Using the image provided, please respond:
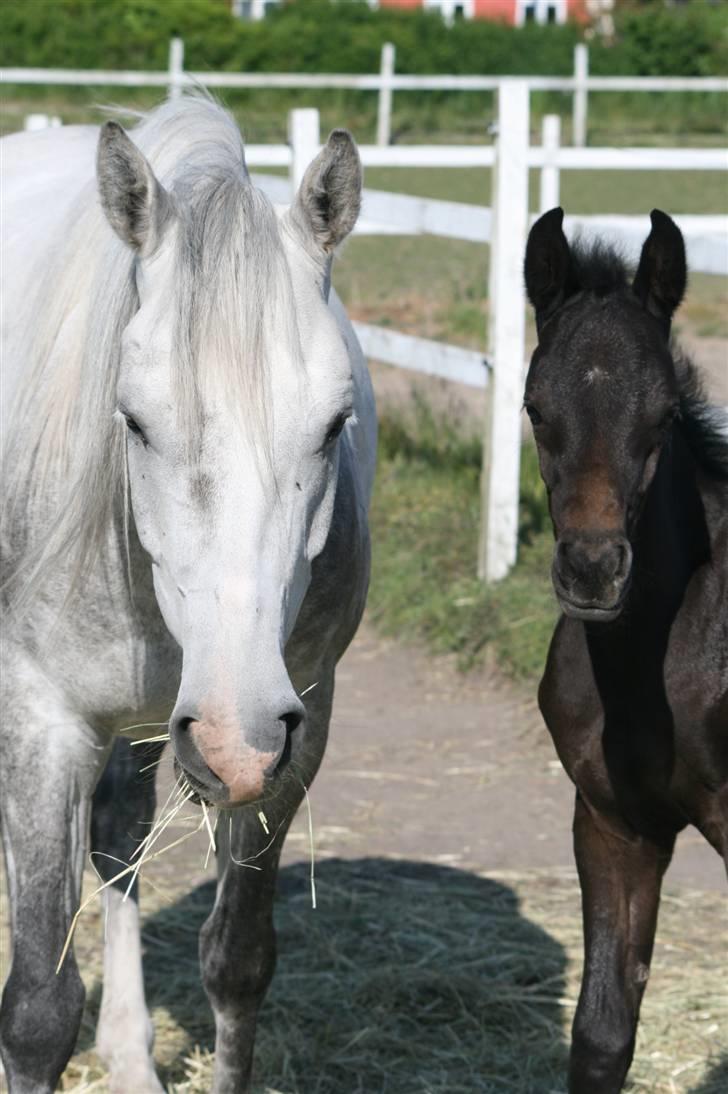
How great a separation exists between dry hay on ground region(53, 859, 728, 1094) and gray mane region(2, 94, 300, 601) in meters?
1.42

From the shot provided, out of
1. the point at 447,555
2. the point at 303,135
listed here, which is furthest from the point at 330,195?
the point at 303,135

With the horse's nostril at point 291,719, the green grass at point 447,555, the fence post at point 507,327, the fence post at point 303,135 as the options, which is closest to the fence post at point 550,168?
the fence post at point 507,327

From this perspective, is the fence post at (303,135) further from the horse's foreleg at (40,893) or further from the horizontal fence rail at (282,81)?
the horse's foreleg at (40,893)

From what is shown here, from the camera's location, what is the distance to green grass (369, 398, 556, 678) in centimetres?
626

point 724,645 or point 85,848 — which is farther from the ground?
Answer: point 724,645

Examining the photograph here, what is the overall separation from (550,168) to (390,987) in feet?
14.7

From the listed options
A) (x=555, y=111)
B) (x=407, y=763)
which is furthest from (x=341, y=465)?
(x=555, y=111)

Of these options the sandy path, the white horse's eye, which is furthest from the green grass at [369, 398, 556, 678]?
the white horse's eye

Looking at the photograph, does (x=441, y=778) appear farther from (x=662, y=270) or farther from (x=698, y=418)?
(x=662, y=270)

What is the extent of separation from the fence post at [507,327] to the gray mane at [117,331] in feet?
12.3

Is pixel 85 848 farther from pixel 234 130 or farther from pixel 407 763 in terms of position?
pixel 407 763

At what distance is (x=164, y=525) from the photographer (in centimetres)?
243

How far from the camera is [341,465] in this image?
3143 millimetres

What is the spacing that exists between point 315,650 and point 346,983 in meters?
1.25
